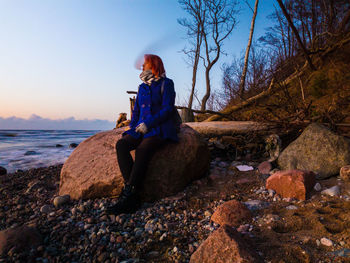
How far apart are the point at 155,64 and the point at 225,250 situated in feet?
8.38

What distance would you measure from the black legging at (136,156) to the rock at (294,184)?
1.60 metres

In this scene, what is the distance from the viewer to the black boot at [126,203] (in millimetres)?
2674

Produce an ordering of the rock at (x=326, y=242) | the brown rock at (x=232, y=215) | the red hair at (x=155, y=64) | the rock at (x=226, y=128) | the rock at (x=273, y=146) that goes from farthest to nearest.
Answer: the rock at (x=226, y=128), the rock at (x=273, y=146), the red hair at (x=155, y=64), the brown rock at (x=232, y=215), the rock at (x=326, y=242)

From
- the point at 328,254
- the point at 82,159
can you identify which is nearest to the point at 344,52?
the point at 328,254

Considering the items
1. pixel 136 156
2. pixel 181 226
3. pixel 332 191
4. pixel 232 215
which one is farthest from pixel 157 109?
pixel 332 191

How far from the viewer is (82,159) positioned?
3574 mm

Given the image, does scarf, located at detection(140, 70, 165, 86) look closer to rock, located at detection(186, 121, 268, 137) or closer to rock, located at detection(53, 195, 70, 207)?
rock, located at detection(53, 195, 70, 207)

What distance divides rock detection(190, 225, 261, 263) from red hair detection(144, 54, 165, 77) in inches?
91.4

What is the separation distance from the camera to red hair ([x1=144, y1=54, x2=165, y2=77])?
330 cm

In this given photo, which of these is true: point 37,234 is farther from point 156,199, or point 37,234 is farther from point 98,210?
point 156,199

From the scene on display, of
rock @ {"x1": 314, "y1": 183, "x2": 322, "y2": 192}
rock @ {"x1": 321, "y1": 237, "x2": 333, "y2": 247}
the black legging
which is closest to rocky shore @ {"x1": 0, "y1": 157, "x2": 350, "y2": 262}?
rock @ {"x1": 321, "y1": 237, "x2": 333, "y2": 247}

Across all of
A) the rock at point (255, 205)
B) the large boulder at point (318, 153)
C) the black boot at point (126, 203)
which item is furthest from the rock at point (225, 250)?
the large boulder at point (318, 153)

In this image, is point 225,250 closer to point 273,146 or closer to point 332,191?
point 332,191

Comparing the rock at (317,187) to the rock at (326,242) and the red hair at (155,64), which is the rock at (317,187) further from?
the red hair at (155,64)
